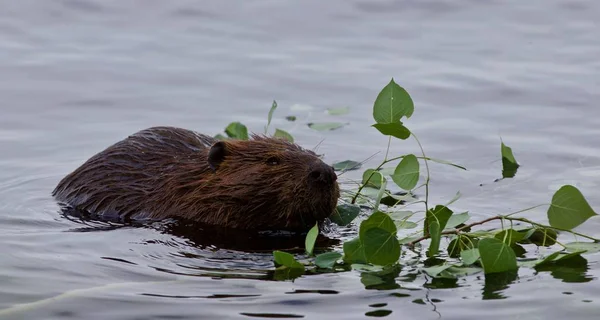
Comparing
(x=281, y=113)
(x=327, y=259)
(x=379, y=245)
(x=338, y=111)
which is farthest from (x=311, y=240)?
(x=281, y=113)

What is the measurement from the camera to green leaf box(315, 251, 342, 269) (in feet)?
17.2

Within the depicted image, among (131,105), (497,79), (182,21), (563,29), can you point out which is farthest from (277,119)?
(563,29)

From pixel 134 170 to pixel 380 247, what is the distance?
1865 millimetres

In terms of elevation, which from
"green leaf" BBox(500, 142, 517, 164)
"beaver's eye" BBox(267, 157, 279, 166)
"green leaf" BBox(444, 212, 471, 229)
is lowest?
"green leaf" BBox(444, 212, 471, 229)

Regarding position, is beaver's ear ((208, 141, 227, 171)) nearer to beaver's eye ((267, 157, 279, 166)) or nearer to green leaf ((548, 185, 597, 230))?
beaver's eye ((267, 157, 279, 166))

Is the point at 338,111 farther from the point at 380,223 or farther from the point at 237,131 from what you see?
the point at 380,223

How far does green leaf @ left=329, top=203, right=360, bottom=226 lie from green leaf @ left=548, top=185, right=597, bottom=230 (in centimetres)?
127

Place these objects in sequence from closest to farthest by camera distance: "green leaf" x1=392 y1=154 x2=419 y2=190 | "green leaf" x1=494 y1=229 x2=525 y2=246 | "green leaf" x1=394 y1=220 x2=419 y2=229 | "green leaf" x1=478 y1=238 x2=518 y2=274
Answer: "green leaf" x1=478 y1=238 x2=518 y2=274 < "green leaf" x1=494 y1=229 x2=525 y2=246 < "green leaf" x1=392 y1=154 x2=419 y2=190 < "green leaf" x1=394 y1=220 x2=419 y2=229

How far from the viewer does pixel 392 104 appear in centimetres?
544

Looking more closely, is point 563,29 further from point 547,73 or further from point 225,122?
point 225,122

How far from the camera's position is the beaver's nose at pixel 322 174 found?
229 inches

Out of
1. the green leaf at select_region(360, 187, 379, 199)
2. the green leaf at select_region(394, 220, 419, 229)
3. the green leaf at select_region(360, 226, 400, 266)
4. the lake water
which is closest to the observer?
the lake water

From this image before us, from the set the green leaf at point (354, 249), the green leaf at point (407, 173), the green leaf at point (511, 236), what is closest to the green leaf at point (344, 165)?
the green leaf at point (407, 173)

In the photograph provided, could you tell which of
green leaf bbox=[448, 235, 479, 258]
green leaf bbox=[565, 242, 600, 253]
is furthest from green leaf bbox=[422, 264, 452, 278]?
green leaf bbox=[565, 242, 600, 253]
